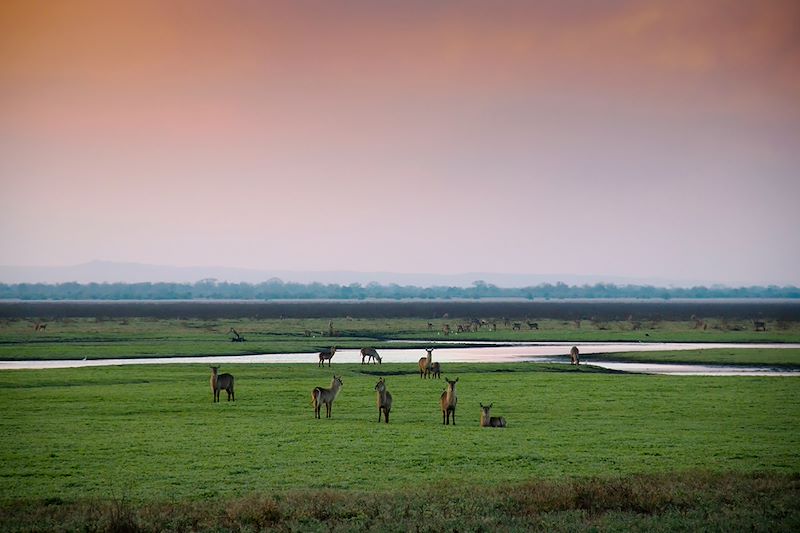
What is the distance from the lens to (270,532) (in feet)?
51.6

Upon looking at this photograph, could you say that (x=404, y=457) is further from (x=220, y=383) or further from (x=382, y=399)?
(x=220, y=383)

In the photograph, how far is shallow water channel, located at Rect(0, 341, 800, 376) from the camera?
50969 millimetres

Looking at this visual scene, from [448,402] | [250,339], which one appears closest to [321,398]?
[448,402]

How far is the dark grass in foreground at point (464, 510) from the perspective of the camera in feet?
52.6

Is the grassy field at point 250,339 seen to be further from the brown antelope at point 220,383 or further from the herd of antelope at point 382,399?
the herd of antelope at point 382,399

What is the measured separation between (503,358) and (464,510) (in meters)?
43.7

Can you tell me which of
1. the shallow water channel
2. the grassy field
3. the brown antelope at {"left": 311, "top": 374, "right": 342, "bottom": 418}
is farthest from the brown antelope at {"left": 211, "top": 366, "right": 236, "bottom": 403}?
the grassy field

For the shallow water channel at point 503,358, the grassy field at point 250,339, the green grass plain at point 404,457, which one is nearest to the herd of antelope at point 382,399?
the green grass plain at point 404,457

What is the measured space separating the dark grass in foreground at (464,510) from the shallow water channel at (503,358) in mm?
29501

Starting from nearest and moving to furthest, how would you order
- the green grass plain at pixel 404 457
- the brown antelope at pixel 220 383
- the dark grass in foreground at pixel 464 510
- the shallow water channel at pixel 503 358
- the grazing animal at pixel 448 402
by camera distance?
the dark grass in foreground at pixel 464 510 → the green grass plain at pixel 404 457 → the grazing animal at pixel 448 402 → the brown antelope at pixel 220 383 → the shallow water channel at pixel 503 358

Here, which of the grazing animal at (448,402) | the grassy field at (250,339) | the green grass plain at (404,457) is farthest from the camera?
the grassy field at (250,339)

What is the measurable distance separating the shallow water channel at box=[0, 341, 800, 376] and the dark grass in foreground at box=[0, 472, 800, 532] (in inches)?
1161

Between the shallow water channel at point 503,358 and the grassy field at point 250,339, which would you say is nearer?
the shallow water channel at point 503,358

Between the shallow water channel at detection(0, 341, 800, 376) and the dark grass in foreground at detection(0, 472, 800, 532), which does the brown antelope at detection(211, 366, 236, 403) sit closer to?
the dark grass in foreground at detection(0, 472, 800, 532)
